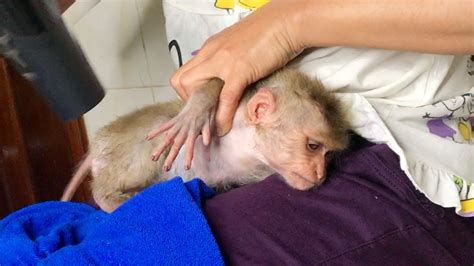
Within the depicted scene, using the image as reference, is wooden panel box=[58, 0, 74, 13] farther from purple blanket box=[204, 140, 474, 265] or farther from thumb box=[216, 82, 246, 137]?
purple blanket box=[204, 140, 474, 265]

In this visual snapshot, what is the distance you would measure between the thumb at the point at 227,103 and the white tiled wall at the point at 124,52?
2.37 feet

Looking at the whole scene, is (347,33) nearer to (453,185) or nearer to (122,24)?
(453,185)

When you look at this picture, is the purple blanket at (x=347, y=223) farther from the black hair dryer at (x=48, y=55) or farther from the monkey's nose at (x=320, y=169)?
the black hair dryer at (x=48, y=55)

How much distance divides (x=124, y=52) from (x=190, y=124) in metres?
0.87

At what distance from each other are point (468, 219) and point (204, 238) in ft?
1.35

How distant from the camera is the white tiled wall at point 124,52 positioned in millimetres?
1739

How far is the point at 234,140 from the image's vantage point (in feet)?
3.70

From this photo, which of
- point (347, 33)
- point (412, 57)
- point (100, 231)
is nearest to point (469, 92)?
point (412, 57)

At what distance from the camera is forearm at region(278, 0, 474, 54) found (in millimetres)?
799

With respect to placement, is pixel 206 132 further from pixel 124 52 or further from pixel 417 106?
pixel 124 52

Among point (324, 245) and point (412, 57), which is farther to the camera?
point (412, 57)

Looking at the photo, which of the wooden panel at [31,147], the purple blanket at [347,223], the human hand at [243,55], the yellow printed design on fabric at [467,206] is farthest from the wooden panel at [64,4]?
the yellow printed design on fabric at [467,206]

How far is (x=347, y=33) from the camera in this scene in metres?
0.89

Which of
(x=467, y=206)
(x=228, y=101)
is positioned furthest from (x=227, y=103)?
(x=467, y=206)
